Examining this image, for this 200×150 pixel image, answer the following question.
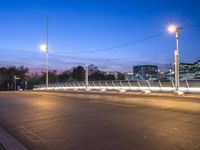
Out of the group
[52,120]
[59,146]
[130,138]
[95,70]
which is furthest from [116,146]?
[95,70]

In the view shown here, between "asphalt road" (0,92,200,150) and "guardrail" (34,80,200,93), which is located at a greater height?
"guardrail" (34,80,200,93)

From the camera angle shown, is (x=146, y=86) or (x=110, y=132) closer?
(x=110, y=132)

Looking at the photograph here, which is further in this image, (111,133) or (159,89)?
(159,89)

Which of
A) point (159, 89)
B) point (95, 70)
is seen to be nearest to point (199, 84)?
point (159, 89)

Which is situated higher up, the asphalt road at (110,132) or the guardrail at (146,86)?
the guardrail at (146,86)

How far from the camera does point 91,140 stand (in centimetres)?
895

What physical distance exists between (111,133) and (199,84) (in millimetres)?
23295

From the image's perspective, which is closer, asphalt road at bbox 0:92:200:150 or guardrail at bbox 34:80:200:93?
asphalt road at bbox 0:92:200:150

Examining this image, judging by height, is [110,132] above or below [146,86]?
below

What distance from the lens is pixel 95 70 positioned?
158625 mm

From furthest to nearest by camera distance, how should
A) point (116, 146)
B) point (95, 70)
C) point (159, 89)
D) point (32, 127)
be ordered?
point (95, 70)
point (159, 89)
point (32, 127)
point (116, 146)

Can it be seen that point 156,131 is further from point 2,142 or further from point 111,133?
point 2,142

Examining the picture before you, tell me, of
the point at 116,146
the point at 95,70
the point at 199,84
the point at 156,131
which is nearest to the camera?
the point at 116,146

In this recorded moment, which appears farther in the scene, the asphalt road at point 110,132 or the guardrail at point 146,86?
the guardrail at point 146,86
